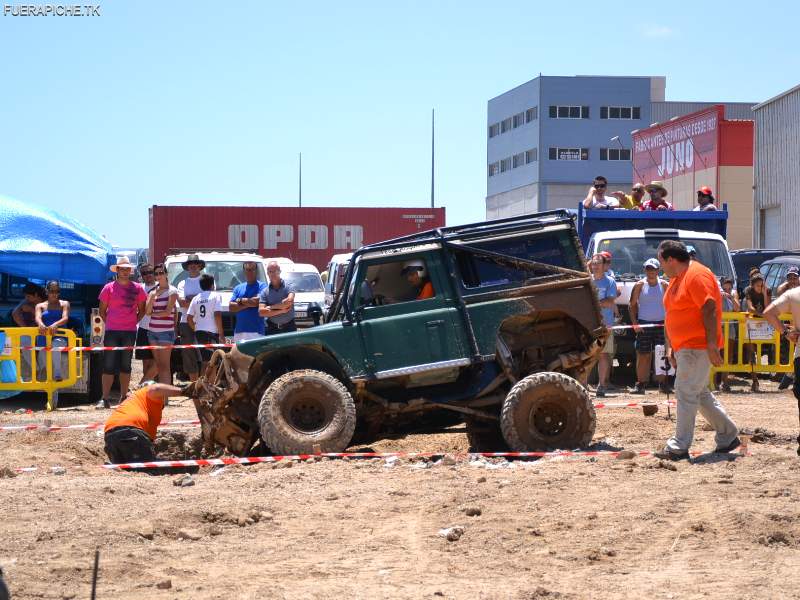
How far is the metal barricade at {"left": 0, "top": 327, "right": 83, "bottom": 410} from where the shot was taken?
15.4m

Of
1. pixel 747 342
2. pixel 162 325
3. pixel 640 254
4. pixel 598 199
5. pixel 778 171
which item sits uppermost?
pixel 778 171

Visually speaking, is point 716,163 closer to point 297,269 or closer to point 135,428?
point 297,269

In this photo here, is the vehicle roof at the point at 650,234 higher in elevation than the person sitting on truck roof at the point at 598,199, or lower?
lower

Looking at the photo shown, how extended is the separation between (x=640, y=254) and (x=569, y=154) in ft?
203

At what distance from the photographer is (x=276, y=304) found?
14.7 meters

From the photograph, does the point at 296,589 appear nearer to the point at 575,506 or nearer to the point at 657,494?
the point at 575,506

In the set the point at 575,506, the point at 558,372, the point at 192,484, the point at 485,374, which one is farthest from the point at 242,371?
the point at 575,506

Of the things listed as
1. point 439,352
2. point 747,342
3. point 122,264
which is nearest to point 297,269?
point 122,264

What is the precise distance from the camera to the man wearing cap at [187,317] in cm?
1647

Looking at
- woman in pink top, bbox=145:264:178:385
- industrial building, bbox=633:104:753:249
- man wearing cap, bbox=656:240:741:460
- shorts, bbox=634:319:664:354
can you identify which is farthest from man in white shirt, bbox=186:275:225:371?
industrial building, bbox=633:104:753:249

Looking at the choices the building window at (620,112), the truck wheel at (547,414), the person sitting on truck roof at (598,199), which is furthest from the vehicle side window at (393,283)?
the building window at (620,112)

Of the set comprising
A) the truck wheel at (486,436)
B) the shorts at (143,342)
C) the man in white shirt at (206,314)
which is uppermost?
the man in white shirt at (206,314)

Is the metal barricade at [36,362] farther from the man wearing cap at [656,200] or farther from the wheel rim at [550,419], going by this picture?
the man wearing cap at [656,200]

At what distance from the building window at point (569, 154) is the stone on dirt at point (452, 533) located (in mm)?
71960
